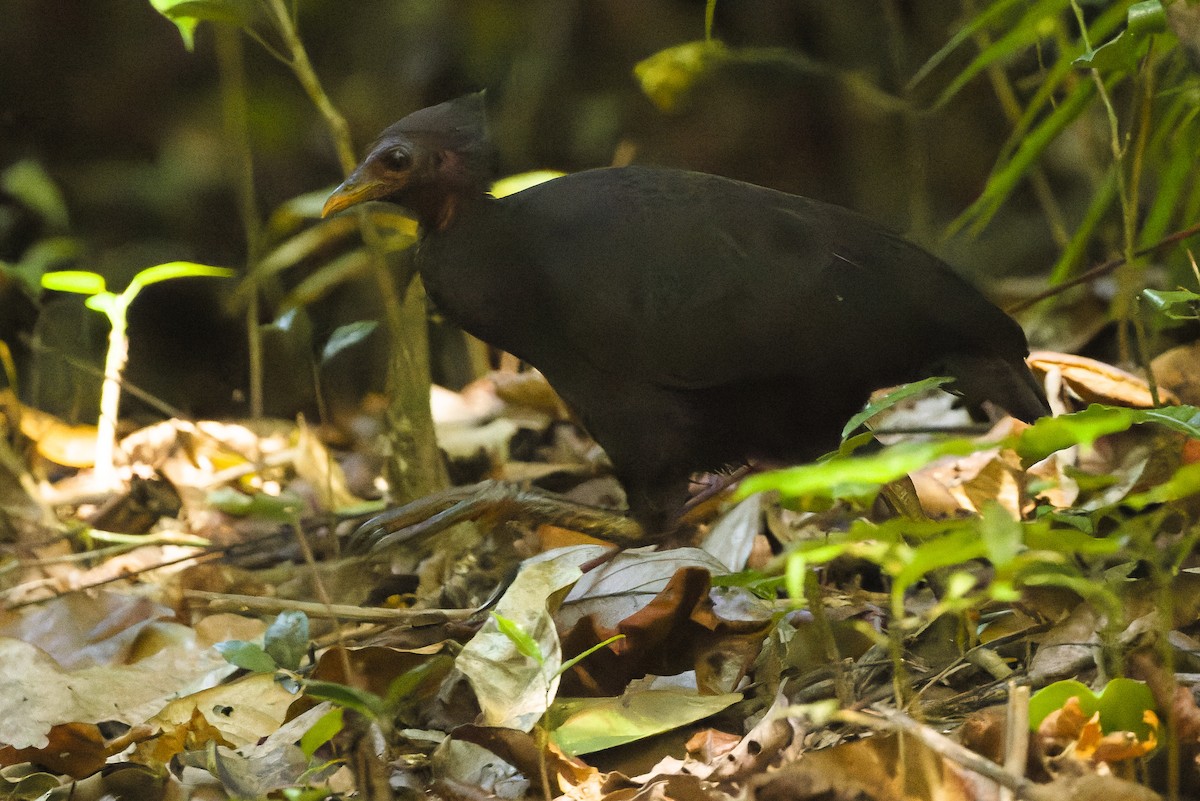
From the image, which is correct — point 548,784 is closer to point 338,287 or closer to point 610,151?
point 338,287

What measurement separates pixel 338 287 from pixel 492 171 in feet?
7.37

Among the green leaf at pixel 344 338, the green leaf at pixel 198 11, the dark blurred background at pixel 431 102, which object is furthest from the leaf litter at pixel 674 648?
the dark blurred background at pixel 431 102

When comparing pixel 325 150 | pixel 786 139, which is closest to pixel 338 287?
pixel 325 150

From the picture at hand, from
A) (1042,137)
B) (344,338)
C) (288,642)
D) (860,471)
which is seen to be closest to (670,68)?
(1042,137)

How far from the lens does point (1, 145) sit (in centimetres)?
513

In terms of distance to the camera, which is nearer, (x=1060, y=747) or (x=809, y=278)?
(x=1060, y=747)

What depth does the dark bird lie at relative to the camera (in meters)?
2.56

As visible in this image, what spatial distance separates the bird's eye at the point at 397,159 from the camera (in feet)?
8.71

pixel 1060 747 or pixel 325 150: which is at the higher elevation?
pixel 325 150

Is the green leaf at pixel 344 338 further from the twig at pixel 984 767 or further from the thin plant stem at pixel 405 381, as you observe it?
the twig at pixel 984 767

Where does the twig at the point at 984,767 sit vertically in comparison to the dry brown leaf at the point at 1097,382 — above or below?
above

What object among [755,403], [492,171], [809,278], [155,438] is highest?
[492,171]

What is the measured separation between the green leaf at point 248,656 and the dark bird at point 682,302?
2.71ft

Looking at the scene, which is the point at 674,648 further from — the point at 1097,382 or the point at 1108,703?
the point at 1097,382
